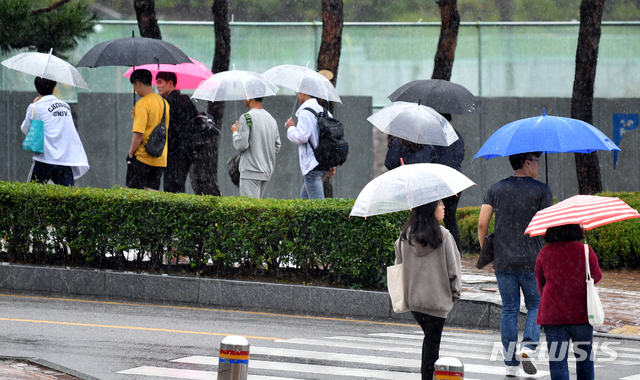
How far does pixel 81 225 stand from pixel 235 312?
2.38m

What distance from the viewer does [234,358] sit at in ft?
15.6

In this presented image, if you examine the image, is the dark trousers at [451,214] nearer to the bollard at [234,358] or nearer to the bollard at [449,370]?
the bollard at [234,358]

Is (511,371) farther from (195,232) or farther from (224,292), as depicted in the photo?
(195,232)

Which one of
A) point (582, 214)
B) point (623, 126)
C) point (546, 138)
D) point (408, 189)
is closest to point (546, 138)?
point (546, 138)

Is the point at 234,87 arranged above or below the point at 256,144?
above

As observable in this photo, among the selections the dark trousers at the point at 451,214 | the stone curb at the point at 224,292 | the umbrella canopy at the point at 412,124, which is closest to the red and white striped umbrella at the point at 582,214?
the umbrella canopy at the point at 412,124

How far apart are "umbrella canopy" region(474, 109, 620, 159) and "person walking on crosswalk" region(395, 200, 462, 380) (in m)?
1.32

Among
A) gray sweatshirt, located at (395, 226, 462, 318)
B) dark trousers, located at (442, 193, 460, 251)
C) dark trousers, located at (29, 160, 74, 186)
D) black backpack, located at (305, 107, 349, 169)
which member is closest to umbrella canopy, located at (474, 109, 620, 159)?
gray sweatshirt, located at (395, 226, 462, 318)

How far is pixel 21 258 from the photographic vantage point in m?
11.0

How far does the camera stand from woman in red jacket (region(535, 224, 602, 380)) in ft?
18.3

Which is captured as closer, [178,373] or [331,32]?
[178,373]

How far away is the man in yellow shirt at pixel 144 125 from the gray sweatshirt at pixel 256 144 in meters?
0.98

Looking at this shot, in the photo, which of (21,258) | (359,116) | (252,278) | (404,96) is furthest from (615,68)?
(21,258)

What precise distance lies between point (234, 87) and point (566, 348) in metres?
6.62
